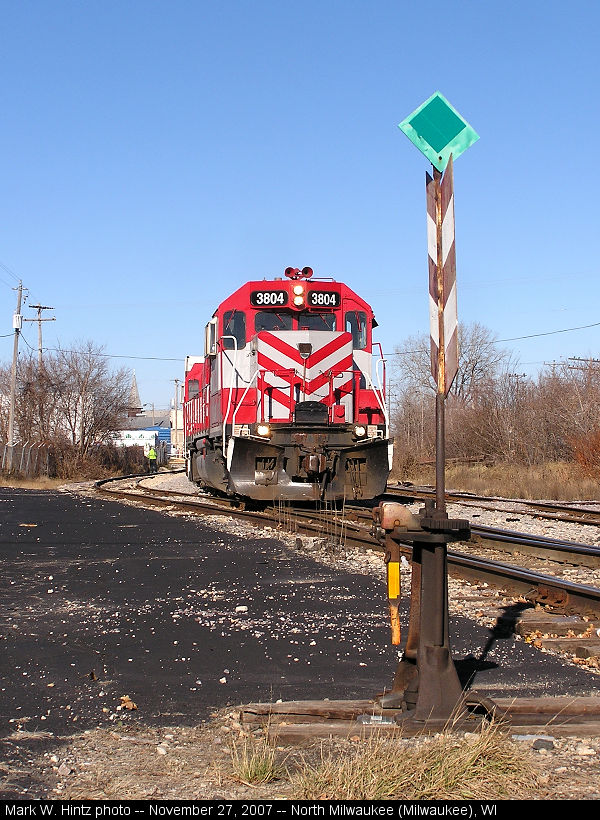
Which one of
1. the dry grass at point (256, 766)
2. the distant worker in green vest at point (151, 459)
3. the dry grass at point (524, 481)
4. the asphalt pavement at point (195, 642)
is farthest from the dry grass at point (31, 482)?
the dry grass at point (256, 766)

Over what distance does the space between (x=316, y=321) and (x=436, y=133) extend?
10.1m

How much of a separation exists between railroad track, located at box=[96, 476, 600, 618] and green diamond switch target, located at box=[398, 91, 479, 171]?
127 inches

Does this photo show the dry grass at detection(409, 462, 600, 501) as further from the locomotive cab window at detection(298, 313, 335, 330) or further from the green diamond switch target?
the green diamond switch target

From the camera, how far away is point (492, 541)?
34.6 feet

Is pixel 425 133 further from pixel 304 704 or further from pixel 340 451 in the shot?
pixel 340 451

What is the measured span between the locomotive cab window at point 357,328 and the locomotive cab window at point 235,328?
185cm

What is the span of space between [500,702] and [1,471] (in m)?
33.2

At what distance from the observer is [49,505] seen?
63.3ft

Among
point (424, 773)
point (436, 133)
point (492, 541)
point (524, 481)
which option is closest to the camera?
point (424, 773)

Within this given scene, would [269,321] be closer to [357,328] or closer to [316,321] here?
[316,321]

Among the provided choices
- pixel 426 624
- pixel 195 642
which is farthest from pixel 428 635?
pixel 195 642

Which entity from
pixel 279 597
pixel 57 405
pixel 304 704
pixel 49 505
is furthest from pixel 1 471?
pixel 304 704

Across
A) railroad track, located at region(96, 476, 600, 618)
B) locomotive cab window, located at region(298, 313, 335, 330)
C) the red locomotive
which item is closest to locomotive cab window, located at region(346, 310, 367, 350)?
the red locomotive

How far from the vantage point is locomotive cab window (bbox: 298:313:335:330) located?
14.6 m
